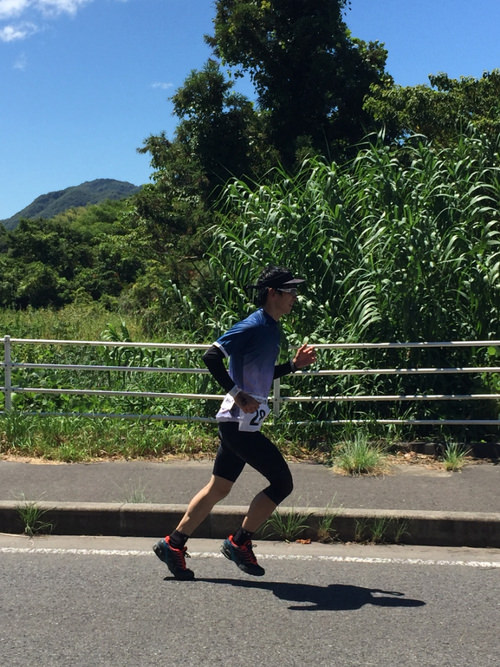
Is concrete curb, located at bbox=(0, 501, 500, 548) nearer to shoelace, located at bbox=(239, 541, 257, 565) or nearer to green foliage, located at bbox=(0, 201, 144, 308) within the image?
shoelace, located at bbox=(239, 541, 257, 565)

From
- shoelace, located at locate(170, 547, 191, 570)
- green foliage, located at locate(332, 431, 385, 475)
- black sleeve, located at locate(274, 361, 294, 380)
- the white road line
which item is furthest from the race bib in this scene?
green foliage, located at locate(332, 431, 385, 475)

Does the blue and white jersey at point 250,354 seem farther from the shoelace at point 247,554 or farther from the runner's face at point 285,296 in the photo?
the shoelace at point 247,554

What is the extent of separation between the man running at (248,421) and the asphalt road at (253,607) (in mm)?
220

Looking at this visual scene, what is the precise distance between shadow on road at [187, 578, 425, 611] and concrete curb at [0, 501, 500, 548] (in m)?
0.88

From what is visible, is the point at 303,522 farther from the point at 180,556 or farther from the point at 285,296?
the point at 285,296

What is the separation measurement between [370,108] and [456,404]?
1471cm

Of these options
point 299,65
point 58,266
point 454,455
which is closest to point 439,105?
point 299,65

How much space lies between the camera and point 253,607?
13.2 ft

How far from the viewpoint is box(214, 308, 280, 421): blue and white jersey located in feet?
14.1

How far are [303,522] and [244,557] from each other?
3.04 ft

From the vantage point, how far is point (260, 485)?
20.4ft

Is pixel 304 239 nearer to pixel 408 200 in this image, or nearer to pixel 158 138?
pixel 408 200

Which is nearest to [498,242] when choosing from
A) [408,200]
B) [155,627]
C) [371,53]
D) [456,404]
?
[408,200]

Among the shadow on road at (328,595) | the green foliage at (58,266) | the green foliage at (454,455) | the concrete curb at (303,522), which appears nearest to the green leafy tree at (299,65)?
the green foliage at (454,455)
